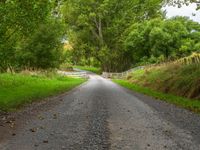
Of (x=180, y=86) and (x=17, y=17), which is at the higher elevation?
(x=17, y=17)

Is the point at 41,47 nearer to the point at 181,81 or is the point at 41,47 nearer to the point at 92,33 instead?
the point at 181,81

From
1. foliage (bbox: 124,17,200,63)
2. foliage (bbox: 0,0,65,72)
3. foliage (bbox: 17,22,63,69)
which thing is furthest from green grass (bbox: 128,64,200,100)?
foliage (bbox: 124,17,200,63)

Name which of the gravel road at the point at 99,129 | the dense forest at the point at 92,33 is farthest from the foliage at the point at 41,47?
the gravel road at the point at 99,129

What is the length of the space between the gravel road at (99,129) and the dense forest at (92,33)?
6630 millimetres

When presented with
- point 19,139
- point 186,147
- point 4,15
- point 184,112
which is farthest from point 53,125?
point 4,15

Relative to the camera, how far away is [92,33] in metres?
93.7

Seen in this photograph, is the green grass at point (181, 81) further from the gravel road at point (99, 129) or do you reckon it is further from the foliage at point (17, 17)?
the foliage at point (17, 17)

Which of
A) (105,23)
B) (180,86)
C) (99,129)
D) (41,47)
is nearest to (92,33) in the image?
(105,23)

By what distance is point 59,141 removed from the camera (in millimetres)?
10398

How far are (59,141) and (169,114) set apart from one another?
7.56 metres

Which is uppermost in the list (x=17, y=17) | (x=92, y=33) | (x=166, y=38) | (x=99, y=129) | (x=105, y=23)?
(x=105, y=23)

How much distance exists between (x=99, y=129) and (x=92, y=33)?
82419mm

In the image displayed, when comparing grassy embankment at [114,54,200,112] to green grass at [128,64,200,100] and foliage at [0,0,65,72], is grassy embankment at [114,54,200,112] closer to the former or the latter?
green grass at [128,64,200,100]

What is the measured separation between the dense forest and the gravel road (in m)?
6.63
